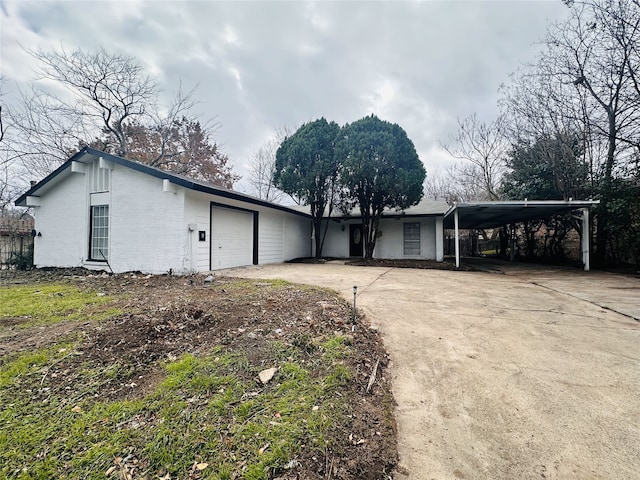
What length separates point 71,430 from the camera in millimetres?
1740

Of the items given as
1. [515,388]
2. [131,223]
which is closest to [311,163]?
[131,223]

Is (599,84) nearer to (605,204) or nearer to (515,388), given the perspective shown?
(605,204)

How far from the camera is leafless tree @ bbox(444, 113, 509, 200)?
1798 cm

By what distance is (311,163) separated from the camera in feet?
42.2

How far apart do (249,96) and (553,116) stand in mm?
13494

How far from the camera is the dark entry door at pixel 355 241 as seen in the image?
15.8 meters

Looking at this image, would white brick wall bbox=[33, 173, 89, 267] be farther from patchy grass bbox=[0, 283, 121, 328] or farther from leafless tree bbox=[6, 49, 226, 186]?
leafless tree bbox=[6, 49, 226, 186]

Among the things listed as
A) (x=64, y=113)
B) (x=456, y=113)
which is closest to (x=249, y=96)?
(x=64, y=113)

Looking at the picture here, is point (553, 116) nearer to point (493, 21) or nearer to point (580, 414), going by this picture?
point (493, 21)

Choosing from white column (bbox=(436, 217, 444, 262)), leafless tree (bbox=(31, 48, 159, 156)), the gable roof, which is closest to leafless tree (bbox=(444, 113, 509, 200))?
white column (bbox=(436, 217, 444, 262))

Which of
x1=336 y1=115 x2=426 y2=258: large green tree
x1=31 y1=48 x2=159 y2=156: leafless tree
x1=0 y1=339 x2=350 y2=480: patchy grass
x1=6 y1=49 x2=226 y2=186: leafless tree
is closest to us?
x1=0 y1=339 x2=350 y2=480: patchy grass

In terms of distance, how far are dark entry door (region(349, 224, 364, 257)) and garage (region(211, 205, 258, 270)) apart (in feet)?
20.6

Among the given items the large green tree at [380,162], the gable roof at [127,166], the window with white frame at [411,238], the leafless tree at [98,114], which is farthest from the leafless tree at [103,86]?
the window with white frame at [411,238]

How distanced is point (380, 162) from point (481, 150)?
11057 mm
